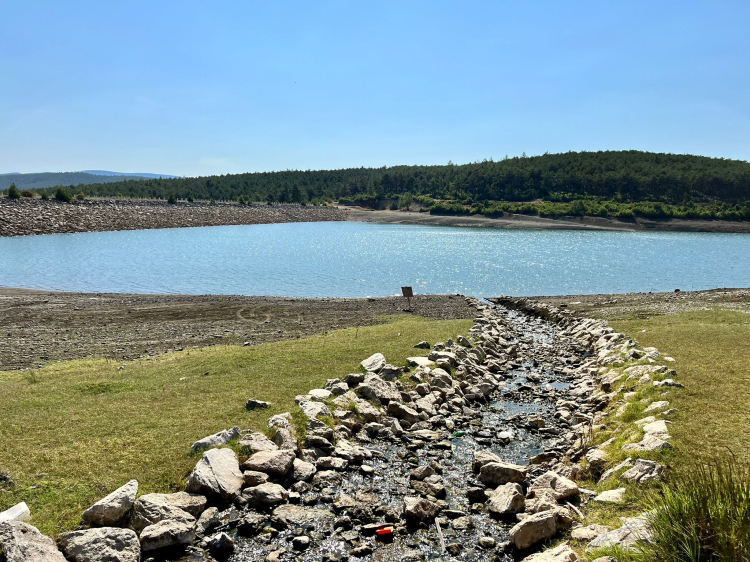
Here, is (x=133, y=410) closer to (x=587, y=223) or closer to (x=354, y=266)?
(x=354, y=266)

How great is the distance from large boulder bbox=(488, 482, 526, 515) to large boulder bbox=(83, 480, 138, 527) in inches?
216

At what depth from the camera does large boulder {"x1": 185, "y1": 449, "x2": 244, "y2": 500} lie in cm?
798

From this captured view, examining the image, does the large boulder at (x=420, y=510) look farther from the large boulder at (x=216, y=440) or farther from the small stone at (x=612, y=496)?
the large boulder at (x=216, y=440)

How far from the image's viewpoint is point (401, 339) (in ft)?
63.5

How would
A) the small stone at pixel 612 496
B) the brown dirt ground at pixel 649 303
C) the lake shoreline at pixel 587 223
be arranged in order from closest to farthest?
the small stone at pixel 612 496 < the brown dirt ground at pixel 649 303 < the lake shoreline at pixel 587 223

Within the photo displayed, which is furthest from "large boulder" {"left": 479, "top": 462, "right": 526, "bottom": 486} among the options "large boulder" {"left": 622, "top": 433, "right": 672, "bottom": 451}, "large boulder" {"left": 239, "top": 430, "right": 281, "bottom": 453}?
"large boulder" {"left": 239, "top": 430, "right": 281, "bottom": 453}

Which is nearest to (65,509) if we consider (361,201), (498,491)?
(498,491)

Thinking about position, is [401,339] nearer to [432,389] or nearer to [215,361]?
[432,389]

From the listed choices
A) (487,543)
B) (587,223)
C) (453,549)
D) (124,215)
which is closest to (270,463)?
(453,549)

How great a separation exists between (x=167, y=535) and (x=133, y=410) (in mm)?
4751

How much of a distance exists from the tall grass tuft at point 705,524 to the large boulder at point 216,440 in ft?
22.6

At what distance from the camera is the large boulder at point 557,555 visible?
20.3 ft

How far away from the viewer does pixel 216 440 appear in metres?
9.13

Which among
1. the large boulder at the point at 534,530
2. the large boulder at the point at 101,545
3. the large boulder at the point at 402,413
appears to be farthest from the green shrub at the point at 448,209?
the large boulder at the point at 101,545
